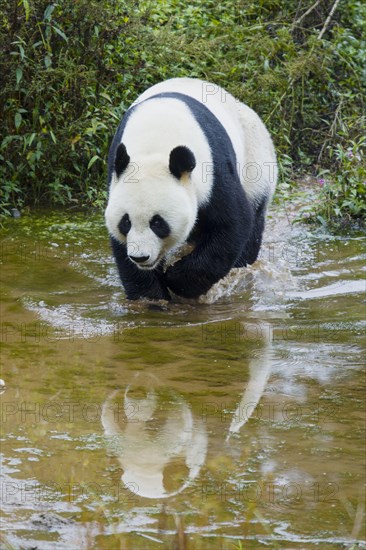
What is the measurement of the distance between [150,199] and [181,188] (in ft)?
0.81

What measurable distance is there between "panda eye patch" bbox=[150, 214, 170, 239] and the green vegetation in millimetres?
2729

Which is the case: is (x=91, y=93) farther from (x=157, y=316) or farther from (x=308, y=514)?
(x=308, y=514)

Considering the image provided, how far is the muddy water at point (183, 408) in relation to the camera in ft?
11.6

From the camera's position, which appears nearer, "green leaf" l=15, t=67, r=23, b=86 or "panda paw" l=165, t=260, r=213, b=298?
"panda paw" l=165, t=260, r=213, b=298

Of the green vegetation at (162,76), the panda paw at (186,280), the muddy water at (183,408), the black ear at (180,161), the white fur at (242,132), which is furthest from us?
the green vegetation at (162,76)

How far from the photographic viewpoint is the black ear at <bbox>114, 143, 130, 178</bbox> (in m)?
5.83

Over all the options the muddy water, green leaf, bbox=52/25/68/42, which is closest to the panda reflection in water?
the muddy water

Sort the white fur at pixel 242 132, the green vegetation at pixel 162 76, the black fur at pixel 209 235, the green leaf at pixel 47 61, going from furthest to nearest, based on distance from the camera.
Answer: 1. the green vegetation at pixel 162 76
2. the green leaf at pixel 47 61
3. the white fur at pixel 242 132
4. the black fur at pixel 209 235

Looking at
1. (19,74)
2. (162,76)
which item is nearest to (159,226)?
(19,74)

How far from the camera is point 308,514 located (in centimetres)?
359

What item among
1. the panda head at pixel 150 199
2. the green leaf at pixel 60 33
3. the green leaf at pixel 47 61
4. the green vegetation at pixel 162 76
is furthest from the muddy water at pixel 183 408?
the green leaf at pixel 60 33

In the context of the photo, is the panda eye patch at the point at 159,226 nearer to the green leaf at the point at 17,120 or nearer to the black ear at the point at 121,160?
the black ear at the point at 121,160

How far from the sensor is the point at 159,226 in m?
5.90

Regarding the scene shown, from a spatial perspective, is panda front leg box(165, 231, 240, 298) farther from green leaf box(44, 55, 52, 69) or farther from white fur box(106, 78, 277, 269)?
green leaf box(44, 55, 52, 69)
